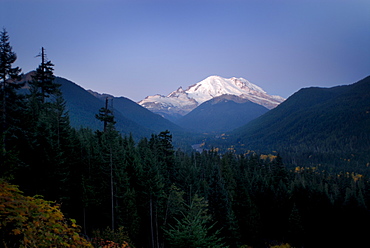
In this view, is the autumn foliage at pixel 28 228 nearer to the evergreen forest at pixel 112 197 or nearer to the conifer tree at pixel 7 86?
the evergreen forest at pixel 112 197

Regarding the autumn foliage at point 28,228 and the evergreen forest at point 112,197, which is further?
the evergreen forest at point 112,197

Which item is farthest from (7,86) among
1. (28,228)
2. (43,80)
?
(28,228)

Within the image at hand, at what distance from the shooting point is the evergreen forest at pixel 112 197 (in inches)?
286

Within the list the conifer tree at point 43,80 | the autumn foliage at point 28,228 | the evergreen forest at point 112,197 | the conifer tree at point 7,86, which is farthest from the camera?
the conifer tree at point 43,80

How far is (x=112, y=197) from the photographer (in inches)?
982

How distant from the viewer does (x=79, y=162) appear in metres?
26.1

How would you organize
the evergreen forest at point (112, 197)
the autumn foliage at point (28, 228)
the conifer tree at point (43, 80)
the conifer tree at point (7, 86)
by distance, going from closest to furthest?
the autumn foliage at point (28, 228), the evergreen forest at point (112, 197), the conifer tree at point (7, 86), the conifer tree at point (43, 80)

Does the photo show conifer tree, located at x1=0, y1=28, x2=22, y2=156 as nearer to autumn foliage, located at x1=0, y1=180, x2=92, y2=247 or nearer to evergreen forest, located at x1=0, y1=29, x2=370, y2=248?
evergreen forest, located at x1=0, y1=29, x2=370, y2=248

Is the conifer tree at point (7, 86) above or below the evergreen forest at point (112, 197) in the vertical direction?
above

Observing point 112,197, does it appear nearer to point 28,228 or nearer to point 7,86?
point 7,86

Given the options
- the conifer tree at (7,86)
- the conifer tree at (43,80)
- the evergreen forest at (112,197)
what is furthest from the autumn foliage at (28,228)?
the conifer tree at (43,80)

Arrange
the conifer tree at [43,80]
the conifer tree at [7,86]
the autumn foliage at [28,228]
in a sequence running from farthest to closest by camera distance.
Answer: the conifer tree at [43,80]
the conifer tree at [7,86]
the autumn foliage at [28,228]

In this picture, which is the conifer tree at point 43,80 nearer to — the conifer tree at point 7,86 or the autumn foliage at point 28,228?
the conifer tree at point 7,86

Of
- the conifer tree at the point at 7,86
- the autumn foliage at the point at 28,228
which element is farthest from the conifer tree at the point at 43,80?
the autumn foliage at the point at 28,228
